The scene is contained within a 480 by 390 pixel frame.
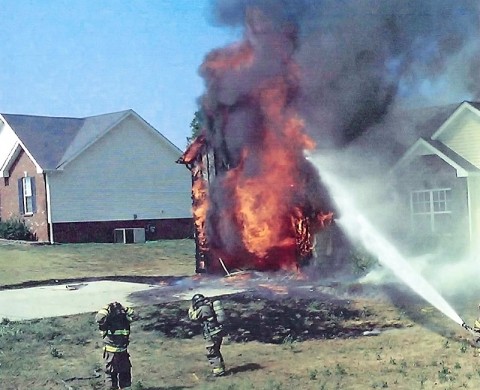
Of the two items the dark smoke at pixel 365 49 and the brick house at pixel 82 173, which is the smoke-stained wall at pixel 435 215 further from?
the brick house at pixel 82 173

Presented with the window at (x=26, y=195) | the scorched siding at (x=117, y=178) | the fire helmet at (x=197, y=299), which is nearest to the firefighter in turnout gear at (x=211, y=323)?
the fire helmet at (x=197, y=299)

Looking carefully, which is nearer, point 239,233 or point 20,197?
point 20,197

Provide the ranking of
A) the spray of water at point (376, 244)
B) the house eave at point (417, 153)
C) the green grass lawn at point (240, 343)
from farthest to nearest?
1. the house eave at point (417, 153)
2. the spray of water at point (376, 244)
3. the green grass lawn at point (240, 343)

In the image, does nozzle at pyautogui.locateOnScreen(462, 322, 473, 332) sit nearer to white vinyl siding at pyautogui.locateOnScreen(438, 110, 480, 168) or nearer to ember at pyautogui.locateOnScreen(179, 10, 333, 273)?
white vinyl siding at pyautogui.locateOnScreen(438, 110, 480, 168)

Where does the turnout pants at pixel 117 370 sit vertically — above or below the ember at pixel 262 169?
below

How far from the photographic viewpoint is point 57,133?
536cm

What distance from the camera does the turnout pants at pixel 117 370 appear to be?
15.3ft

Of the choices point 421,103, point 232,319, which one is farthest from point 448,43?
point 232,319

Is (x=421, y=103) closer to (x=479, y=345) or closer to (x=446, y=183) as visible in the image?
(x=446, y=183)

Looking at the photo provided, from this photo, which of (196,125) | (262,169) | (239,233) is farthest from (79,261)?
(262,169)

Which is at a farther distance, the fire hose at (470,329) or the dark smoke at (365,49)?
the dark smoke at (365,49)

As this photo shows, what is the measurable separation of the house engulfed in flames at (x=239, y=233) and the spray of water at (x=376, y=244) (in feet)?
0.67

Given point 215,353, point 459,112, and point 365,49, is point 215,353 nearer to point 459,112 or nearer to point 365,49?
point 459,112

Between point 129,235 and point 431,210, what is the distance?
267 centimetres
